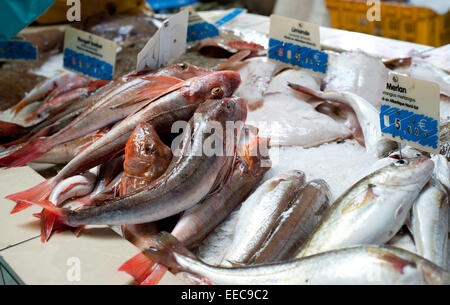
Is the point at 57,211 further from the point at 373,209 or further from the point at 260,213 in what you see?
the point at 373,209

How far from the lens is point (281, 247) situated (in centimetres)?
152

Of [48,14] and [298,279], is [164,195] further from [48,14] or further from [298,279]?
[48,14]

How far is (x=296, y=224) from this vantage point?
1.58m

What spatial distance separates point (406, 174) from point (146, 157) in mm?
945

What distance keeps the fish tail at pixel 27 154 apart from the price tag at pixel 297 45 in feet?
4.71

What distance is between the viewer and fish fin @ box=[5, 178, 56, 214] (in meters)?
1.93

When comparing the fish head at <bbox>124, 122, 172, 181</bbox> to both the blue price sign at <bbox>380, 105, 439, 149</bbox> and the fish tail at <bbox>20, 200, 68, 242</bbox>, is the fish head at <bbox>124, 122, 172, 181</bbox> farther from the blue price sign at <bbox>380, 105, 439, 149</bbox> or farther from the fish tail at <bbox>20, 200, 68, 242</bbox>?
the blue price sign at <bbox>380, 105, 439, 149</bbox>

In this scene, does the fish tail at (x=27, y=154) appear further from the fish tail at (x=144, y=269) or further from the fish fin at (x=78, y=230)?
the fish tail at (x=144, y=269)

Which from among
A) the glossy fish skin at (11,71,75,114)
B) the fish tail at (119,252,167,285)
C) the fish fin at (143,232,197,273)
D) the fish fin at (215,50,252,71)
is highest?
the fish fin at (215,50,252,71)

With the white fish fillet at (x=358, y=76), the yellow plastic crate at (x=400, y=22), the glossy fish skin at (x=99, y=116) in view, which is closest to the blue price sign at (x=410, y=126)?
the white fish fillet at (x=358, y=76)

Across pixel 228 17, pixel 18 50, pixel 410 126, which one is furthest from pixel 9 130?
pixel 228 17

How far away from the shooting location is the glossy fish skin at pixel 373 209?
55.7 inches

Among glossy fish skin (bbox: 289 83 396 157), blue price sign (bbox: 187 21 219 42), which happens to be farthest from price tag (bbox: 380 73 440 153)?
blue price sign (bbox: 187 21 219 42)

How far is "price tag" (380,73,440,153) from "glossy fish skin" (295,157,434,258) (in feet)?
0.70
